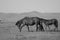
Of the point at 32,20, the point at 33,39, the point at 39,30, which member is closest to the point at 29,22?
the point at 32,20

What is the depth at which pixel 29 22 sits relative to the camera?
56.4 feet

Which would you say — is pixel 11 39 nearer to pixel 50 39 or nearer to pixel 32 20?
pixel 50 39

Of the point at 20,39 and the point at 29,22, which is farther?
the point at 29,22

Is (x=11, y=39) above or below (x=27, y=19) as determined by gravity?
below

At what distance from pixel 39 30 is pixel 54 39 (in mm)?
5439

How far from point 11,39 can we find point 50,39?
10.8 ft

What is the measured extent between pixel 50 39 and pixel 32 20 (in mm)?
5674

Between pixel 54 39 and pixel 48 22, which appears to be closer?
pixel 54 39

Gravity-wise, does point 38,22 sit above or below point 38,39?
above

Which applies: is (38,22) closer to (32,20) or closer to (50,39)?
(32,20)

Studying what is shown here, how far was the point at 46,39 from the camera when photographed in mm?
11875

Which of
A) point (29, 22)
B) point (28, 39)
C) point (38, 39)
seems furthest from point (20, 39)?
point (29, 22)

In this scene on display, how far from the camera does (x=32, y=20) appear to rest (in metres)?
17.1

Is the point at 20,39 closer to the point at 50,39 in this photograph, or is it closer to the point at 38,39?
the point at 38,39
